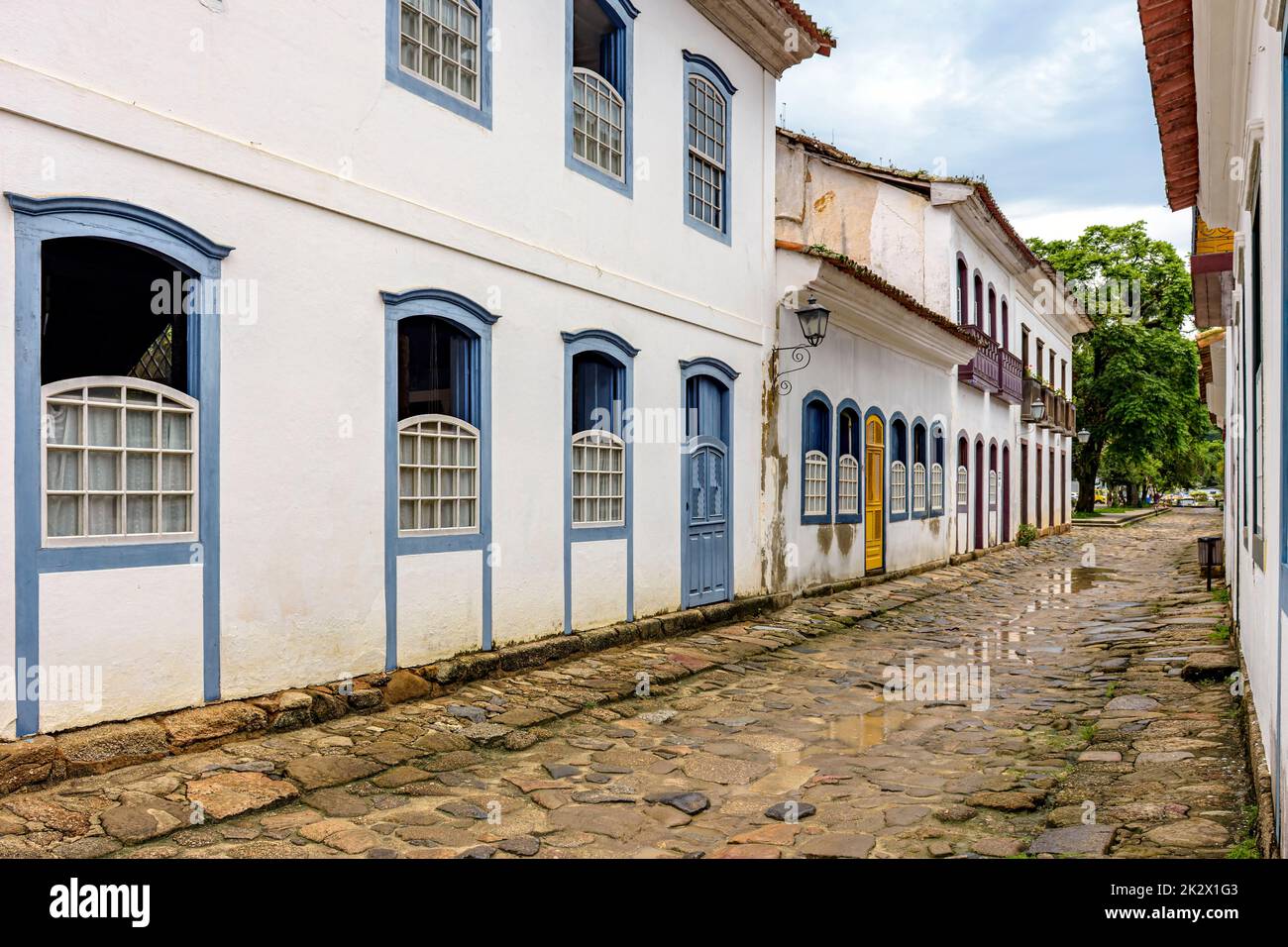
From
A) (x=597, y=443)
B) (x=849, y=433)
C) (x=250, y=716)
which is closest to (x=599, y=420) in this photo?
(x=597, y=443)

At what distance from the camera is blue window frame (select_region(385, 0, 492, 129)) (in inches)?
271

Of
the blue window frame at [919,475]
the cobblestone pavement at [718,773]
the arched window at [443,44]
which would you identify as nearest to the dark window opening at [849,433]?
the blue window frame at [919,475]

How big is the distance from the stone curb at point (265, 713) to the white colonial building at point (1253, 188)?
4.55m

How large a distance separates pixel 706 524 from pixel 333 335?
17.4 feet

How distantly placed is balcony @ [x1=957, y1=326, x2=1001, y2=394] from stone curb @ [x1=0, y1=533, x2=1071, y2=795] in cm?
1261

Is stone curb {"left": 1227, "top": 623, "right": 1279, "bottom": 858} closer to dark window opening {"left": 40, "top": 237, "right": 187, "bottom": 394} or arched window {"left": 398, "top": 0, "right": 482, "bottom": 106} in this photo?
dark window opening {"left": 40, "top": 237, "right": 187, "bottom": 394}

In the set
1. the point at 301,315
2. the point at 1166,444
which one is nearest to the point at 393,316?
the point at 301,315

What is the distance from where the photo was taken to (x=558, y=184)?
8492 mm

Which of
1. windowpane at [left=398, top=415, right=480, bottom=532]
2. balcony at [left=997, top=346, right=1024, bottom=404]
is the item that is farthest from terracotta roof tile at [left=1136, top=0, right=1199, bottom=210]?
balcony at [left=997, top=346, right=1024, bottom=404]

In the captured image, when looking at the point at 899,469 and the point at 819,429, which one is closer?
the point at 819,429

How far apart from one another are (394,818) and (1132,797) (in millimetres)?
3637

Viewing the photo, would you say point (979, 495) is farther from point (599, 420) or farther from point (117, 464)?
point (117, 464)

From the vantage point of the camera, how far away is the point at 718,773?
18.5ft

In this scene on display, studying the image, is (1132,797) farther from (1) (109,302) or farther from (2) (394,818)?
(1) (109,302)
